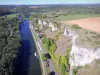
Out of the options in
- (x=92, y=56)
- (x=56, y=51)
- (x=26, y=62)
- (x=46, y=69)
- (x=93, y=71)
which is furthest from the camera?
(x=56, y=51)

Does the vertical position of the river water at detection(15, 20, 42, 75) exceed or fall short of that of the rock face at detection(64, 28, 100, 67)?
it falls short

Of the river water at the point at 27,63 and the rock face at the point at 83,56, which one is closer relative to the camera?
the rock face at the point at 83,56

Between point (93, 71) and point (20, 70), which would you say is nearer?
point (93, 71)

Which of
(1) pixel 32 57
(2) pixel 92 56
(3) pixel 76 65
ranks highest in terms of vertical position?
(2) pixel 92 56

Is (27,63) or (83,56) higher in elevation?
(83,56)

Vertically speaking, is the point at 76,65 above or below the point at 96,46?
below

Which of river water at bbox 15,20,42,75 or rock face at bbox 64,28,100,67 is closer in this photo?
rock face at bbox 64,28,100,67

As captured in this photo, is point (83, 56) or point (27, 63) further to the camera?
point (27, 63)

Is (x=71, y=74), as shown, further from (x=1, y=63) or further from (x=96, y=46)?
(x=1, y=63)

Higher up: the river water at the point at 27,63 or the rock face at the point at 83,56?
the rock face at the point at 83,56

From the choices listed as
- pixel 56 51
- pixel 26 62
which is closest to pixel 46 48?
pixel 56 51

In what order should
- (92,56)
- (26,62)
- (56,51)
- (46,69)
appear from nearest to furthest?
1. (92,56)
2. (46,69)
3. (26,62)
4. (56,51)
